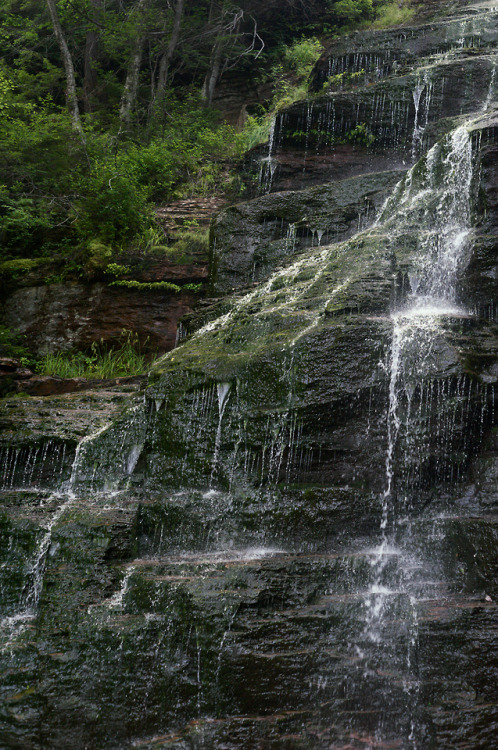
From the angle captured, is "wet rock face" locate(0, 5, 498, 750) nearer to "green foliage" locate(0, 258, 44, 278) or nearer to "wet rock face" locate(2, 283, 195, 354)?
"wet rock face" locate(2, 283, 195, 354)

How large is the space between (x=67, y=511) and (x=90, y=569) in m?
0.81

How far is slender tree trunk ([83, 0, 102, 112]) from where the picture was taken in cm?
1839

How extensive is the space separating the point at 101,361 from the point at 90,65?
39.7 ft

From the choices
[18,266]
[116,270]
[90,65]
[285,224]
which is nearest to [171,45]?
[90,65]

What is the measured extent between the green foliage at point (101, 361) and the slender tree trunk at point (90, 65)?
10.1m

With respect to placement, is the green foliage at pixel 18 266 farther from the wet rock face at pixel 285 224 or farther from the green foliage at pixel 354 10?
the green foliage at pixel 354 10

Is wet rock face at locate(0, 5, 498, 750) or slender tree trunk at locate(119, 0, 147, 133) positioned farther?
slender tree trunk at locate(119, 0, 147, 133)

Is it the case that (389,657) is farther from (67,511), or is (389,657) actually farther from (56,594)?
(67,511)

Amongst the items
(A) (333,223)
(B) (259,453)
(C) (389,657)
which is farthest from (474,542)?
(A) (333,223)

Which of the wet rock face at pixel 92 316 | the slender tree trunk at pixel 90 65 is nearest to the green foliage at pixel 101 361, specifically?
the wet rock face at pixel 92 316

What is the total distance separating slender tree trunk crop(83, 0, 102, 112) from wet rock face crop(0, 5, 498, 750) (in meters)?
13.1

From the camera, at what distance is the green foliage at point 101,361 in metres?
11.0

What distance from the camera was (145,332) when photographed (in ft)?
38.6

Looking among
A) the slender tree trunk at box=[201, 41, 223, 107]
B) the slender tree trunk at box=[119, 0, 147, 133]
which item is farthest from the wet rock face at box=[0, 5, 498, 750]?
the slender tree trunk at box=[201, 41, 223, 107]
